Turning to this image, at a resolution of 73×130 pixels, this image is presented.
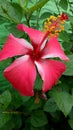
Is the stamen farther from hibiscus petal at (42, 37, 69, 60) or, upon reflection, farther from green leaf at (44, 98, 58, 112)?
green leaf at (44, 98, 58, 112)

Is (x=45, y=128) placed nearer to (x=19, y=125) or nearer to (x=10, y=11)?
(x=19, y=125)

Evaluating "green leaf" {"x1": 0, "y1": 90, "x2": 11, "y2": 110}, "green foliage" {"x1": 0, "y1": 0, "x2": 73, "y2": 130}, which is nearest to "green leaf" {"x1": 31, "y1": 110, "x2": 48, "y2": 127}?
"green foliage" {"x1": 0, "y1": 0, "x2": 73, "y2": 130}

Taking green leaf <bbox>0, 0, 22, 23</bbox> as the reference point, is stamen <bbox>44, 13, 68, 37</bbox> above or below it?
below

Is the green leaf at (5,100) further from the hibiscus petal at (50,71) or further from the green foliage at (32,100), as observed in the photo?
the hibiscus petal at (50,71)

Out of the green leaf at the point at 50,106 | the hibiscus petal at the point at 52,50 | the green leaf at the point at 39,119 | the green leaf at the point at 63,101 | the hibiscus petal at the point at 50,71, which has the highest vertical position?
the hibiscus petal at the point at 52,50

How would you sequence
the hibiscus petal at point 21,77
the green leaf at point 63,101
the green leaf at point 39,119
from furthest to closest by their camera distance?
the green leaf at point 39,119, the green leaf at point 63,101, the hibiscus petal at point 21,77

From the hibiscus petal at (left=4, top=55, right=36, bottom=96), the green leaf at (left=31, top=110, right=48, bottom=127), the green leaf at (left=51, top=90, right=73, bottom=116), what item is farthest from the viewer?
the green leaf at (left=31, top=110, right=48, bottom=127)

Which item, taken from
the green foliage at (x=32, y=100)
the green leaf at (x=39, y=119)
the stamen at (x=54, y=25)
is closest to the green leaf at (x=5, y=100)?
the green foliage at (x=32, y=100)
